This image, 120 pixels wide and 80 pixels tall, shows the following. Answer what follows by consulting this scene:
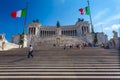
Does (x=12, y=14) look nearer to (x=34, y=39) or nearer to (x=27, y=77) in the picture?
(x=27, y=77)

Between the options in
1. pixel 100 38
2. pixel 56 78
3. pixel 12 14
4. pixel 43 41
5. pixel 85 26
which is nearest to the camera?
pixel 56 78

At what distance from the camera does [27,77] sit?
21.9 ft

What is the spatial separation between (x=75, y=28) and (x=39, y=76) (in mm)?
71476

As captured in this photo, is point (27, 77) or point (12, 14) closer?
point (27, 77)

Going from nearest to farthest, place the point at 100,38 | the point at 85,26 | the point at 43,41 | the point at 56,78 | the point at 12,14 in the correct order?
the point at 56,78 < the point at 12,14 < the point at 43,41 < the point at 100,38 < the point at 85,26

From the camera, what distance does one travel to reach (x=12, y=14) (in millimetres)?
25344

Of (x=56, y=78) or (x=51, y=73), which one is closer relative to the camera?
(x=56, y=78)

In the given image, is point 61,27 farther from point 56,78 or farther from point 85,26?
point 56,78

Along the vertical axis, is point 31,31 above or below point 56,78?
above

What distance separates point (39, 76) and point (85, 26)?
68971 mm

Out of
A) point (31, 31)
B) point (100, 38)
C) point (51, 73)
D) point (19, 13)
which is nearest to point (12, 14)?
point (19, 13)

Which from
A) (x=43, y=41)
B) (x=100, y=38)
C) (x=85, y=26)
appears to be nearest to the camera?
(x=43, y=41)

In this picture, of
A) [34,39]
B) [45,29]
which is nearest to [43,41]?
[34,39]

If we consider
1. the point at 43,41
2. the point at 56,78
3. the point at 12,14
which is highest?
the point at 12,14
